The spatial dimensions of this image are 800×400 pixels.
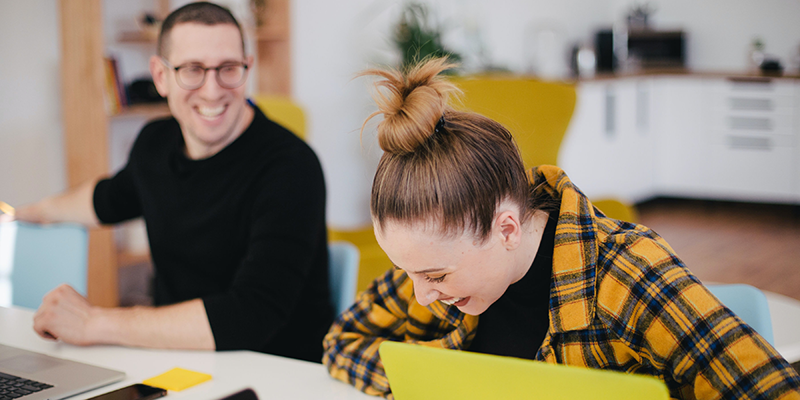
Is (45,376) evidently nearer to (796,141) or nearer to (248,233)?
(248,233)

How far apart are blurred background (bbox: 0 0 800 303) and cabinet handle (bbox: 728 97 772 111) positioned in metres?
0.02

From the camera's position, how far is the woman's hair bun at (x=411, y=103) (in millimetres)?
922

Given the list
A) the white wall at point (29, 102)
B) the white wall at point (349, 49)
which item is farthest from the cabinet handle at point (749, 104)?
the white wall at point (29, 102)

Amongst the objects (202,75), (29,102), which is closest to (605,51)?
(29,102)

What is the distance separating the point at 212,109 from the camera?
5.27ft

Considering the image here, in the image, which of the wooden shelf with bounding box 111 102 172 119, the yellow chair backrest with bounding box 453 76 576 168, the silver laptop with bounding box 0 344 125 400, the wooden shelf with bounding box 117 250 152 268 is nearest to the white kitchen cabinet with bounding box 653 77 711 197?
the yellow chair backrest with bounding box 453 76 576 168

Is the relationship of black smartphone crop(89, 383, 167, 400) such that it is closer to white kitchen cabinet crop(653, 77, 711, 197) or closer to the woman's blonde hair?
the woman's blonde hair

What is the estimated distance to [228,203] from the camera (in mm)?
1558

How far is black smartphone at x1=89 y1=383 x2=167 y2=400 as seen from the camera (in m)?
1.04

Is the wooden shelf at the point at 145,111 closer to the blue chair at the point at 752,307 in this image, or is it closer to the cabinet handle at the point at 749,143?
the blue chair at the point at 752,307

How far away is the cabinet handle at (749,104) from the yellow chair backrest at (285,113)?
401cm

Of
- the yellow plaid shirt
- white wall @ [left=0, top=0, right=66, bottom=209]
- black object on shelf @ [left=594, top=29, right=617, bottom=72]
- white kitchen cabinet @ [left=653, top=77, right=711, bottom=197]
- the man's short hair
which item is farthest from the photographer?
black object on shelf @ [left=594, top=29, right=617, bottom=72]

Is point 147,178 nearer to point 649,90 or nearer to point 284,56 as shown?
point 284,56

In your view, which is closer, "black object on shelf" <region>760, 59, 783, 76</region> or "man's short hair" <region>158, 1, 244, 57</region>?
"man's short hair" <region>158, 1, 244, 57</region>
